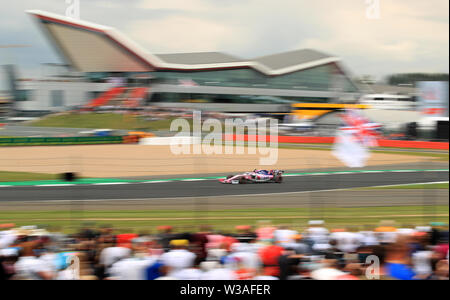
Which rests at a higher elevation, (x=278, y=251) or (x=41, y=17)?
(x=41, y=17)

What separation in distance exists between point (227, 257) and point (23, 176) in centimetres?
1074

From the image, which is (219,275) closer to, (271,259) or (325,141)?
(271,259)

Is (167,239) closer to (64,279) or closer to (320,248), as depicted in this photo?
(64,279)

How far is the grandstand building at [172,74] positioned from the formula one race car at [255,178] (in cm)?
1733

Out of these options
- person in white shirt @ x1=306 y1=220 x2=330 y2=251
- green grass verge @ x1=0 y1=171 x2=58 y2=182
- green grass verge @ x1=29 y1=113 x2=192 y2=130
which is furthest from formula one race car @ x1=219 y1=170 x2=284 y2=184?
green grass verge @ x1=29 y1=113 x2=192 y2=130

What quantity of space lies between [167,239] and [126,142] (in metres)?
18.7

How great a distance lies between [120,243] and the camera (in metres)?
4.15

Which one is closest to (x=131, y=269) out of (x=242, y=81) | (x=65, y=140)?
(x=65, y=140)

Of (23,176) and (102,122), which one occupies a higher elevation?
(102,122)

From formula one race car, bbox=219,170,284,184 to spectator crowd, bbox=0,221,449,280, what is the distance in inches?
262

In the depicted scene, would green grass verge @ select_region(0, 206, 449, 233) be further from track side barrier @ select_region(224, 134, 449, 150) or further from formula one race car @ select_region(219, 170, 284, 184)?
track side barrier @ select_region(224, 134, 449, 150)

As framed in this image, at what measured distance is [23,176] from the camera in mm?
12562

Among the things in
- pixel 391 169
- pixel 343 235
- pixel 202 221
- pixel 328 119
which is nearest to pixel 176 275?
pixel 343 235

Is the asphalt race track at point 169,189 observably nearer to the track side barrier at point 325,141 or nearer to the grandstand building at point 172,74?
the track side barrier at point 325,141
